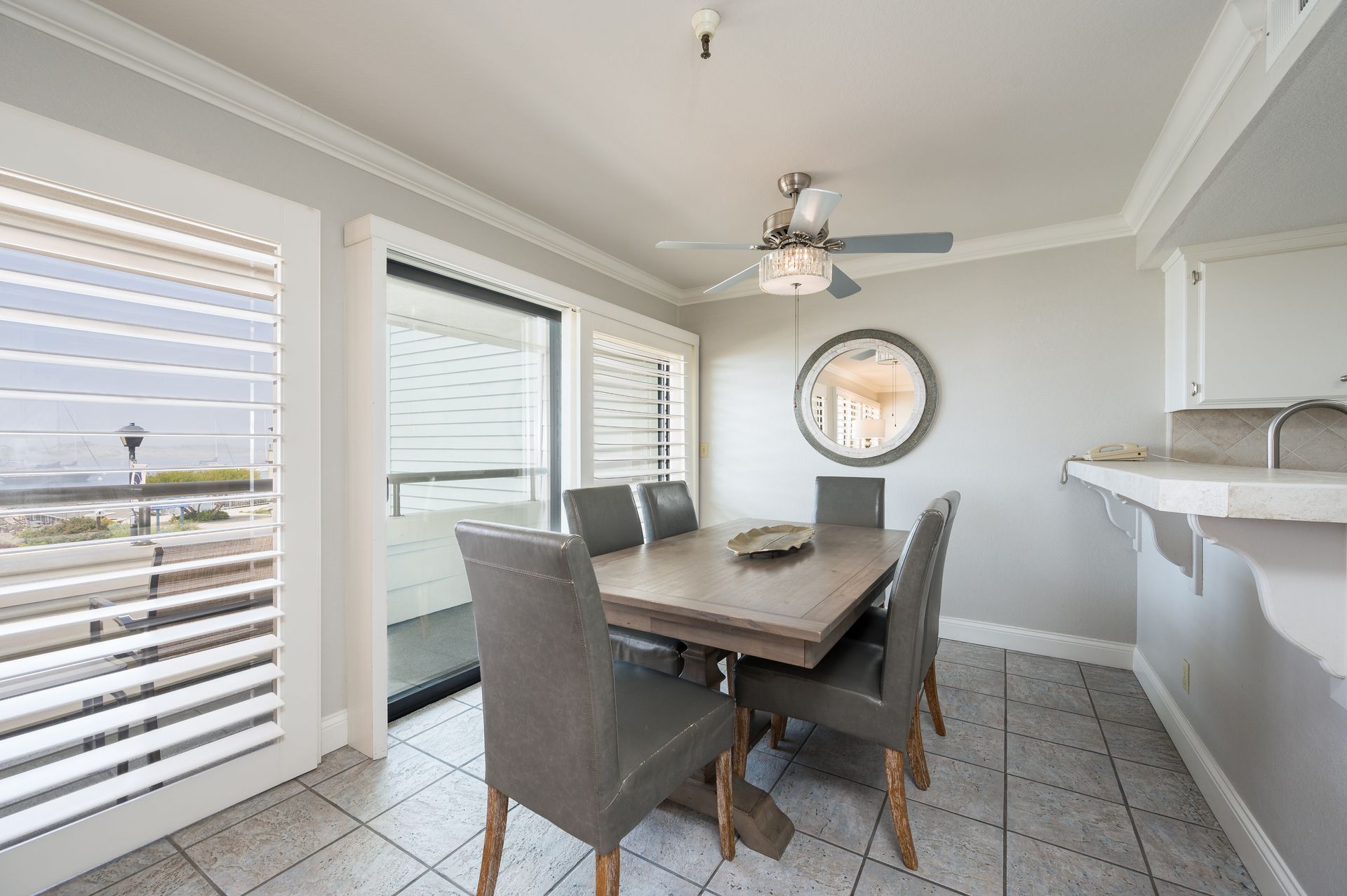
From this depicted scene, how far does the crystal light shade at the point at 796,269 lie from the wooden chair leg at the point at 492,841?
6.49 feet

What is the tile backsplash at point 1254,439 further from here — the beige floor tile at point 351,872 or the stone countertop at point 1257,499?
the beige floor tile at point 351,872

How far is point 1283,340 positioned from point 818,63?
2.32 metres

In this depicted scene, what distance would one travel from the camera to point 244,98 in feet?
6.35

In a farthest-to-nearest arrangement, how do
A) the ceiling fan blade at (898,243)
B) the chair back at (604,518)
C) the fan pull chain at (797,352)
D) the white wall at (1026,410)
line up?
the fan pull chain at (797,352)
the white wall at (1026,410)
the chair back at (604,518)
the ceiling fan blade at (898,243)

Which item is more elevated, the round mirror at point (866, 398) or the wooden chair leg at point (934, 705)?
the round mirror at point (866, 398)

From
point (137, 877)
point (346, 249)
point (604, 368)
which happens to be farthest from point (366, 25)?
point (137, 877)

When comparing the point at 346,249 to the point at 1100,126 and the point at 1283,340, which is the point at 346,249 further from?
the point at 1283,340

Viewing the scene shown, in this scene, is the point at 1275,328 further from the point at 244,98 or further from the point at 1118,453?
the point at 244,98

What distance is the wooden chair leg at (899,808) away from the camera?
1.59 metres

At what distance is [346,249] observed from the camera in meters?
2.25

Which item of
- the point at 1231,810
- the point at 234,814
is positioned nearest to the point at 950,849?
the point at 1231,810

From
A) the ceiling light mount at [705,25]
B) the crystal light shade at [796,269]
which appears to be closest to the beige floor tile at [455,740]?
the crystal light shade at [796,269]

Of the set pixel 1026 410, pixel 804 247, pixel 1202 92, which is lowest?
pixel 1026 410

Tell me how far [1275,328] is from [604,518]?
9.86 feet
